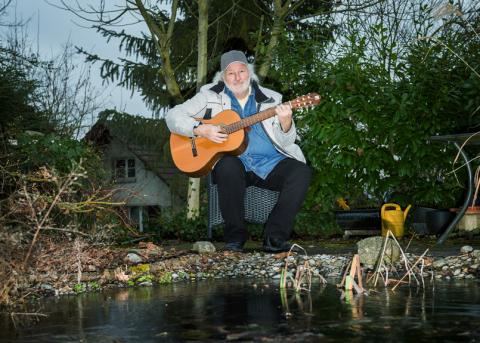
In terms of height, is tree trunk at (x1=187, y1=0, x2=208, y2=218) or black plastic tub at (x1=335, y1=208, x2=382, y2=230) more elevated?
tree trunk at (x1=187, y1=0, x2=208, y2=218)

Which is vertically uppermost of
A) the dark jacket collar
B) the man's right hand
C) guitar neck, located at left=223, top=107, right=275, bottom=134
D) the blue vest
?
the dark jacket collar

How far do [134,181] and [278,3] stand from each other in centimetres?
1372

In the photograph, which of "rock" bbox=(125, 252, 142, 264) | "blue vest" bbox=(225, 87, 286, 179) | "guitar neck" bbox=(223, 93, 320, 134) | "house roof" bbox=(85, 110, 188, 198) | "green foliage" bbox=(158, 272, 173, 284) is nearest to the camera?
"green foliage" bbox=(158, 272, 173, 284)

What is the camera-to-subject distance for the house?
15938mm

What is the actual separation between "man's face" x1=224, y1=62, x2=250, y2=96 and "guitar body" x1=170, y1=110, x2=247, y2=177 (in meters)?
0.25

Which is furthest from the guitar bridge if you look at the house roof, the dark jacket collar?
the house roof

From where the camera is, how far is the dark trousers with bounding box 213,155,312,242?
646cm

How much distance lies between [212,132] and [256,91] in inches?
24.3

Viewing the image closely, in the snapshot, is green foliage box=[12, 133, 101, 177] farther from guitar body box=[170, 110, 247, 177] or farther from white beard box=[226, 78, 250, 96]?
white beard box=[226, 78, 250, 96]

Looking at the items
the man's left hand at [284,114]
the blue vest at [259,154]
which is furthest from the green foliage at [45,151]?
the man's left hand at [284,114]

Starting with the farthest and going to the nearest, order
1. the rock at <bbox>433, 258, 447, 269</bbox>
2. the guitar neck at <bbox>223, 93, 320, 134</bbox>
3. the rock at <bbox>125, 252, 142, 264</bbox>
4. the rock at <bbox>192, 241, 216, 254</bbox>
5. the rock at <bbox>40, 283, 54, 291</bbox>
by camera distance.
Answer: the rock at <bbox>192, 241, 216, 254</bbox>
the guitar neck at <bbox>223, 93, 320, 134</bbox>
the rock at <bbox>125, 252, 142, 264</bbox>
the rock at <bbox>433, 258, 447, 269</bbox>
the rock at <bbox>40, 283, 54, 291</bbox>

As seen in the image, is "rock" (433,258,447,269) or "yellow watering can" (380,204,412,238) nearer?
"rock" (433,258,447,269)

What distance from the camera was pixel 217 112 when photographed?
21.9 feet

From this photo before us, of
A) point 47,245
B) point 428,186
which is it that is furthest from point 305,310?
point 428,186
